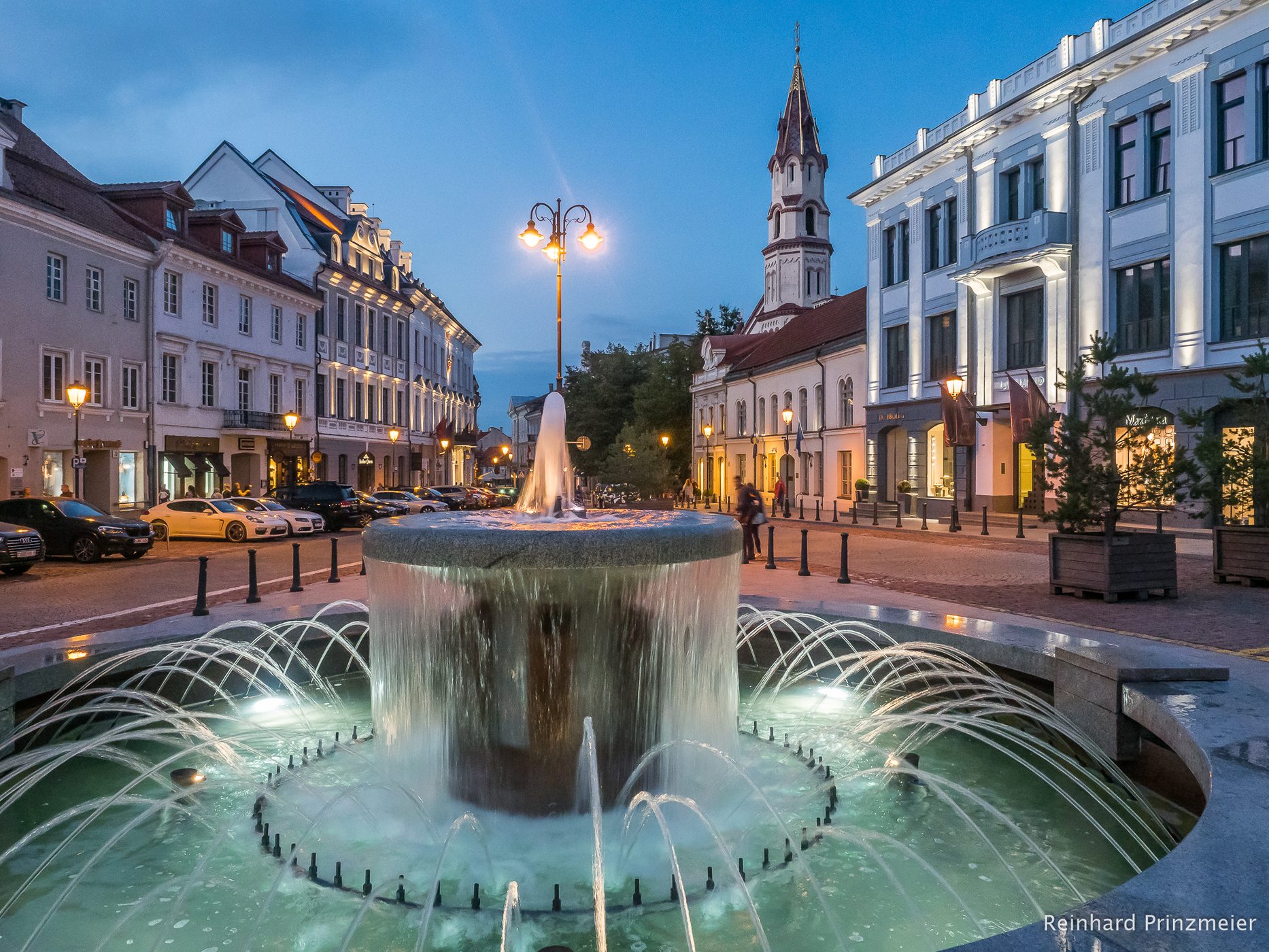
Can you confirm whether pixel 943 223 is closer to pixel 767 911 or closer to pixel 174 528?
pixel 174 528

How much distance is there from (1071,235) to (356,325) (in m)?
39.9

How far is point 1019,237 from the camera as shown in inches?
1252

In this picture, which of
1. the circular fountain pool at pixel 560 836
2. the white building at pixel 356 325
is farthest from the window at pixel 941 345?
the circular fountain pool at pixel 560 836

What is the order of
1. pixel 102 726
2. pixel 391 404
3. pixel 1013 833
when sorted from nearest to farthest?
pixel 1013 833, pixel 102 726, pixel 391 404

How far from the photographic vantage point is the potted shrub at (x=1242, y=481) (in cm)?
1432

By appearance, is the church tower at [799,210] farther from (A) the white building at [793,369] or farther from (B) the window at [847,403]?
A: (B) the window at [847,403]

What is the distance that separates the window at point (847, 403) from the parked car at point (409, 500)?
21.1 meters

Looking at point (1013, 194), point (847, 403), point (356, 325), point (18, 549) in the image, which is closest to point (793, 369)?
point (847, 403)

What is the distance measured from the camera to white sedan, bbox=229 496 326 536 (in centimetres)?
3030

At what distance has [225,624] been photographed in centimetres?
855

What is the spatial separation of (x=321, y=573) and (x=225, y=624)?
1064 cm

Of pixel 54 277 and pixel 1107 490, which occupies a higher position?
pixel 54 277

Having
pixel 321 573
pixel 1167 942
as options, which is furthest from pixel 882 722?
pixel 321 573

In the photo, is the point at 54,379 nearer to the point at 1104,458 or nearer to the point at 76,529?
the point at 76,529
